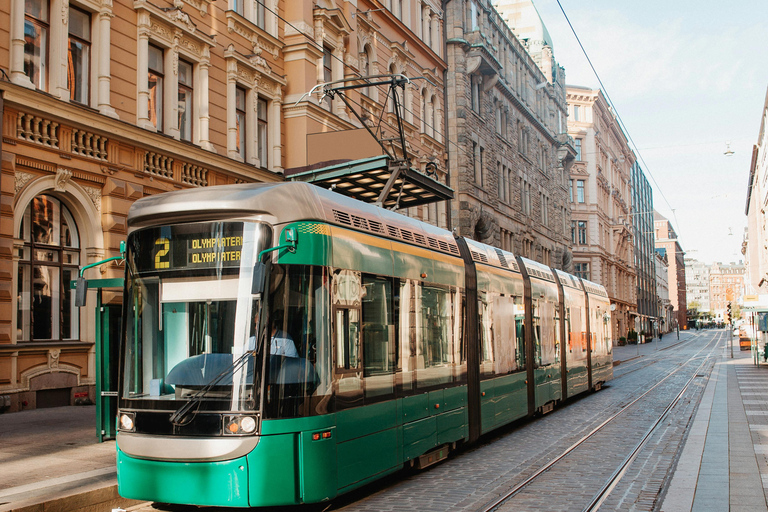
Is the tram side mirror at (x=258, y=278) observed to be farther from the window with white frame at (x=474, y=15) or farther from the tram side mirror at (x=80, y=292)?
the window with white frame at (x=474, y=15)

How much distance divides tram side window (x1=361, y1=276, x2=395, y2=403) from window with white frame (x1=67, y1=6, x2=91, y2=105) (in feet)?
30.6

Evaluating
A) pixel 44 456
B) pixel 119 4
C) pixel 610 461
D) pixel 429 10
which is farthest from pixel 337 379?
pixel 429 10

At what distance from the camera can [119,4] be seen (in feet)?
53.2

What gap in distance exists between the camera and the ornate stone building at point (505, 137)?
3616cm

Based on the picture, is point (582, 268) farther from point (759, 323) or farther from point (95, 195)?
point (95, 195)

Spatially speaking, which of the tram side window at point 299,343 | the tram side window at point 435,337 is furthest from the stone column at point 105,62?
the tram side window at point 299,343

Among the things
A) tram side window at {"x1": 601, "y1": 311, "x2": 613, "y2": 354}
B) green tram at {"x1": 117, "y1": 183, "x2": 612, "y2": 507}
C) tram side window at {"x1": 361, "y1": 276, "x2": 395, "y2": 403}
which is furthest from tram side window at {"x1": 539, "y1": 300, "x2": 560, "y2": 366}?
tram side window at {"x1": 361, "y1": 276, "x2": 395, "y2": 403}

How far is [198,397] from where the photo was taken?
685 centimetres

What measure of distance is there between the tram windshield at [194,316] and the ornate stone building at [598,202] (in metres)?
65.3

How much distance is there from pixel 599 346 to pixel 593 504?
15003 mm

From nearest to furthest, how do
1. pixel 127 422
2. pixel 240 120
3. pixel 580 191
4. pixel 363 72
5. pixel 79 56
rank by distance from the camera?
pixel 127 422 < pixel 79 56 < pixel 240 120 < pixel 363 72 < pixel 580 191

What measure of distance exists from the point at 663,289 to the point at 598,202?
7737 centimetres

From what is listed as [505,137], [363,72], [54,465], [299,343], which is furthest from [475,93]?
[299,343]

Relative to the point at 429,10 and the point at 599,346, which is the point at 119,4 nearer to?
the point at 599,346
